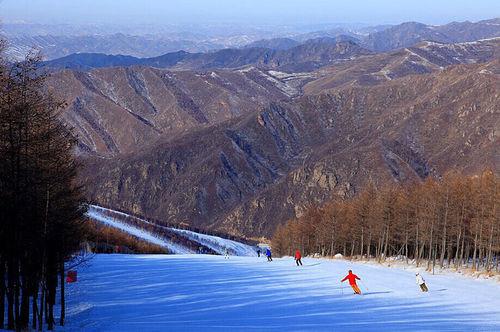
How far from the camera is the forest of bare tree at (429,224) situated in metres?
62.1

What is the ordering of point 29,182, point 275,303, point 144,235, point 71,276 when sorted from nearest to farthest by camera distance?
1. point 29,182
2. point 275,303
3. point 71,276
4. point 144,235

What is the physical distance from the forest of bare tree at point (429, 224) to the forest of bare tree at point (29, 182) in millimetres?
36910

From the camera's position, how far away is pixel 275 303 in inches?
1228

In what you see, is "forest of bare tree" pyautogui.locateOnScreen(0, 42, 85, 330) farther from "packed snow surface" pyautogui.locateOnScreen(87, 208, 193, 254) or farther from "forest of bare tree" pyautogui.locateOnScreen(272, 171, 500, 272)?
"packed snow surface" pyautogui.locateOnScreen(87, 208, 193, 254)

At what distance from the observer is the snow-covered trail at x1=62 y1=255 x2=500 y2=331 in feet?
82.2

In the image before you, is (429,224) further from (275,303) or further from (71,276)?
(275,303)

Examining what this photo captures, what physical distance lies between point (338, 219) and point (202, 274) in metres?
49.9

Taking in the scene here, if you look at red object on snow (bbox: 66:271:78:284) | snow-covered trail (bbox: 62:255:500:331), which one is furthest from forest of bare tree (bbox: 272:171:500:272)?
red object on snow (bbox: 66:271:78:284)

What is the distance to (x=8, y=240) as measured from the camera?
21.9m

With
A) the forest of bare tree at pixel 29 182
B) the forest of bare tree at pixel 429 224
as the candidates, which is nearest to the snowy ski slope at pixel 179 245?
the forest of bare tree at pixel 429 224

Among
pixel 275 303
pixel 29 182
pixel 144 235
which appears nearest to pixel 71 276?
pixel 275 303

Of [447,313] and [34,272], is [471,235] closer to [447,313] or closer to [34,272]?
[447,313]

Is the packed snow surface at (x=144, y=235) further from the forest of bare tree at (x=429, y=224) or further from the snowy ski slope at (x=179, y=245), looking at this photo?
the forest of bare tree at (x=429, y=224)

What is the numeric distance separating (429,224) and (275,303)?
39154mm
